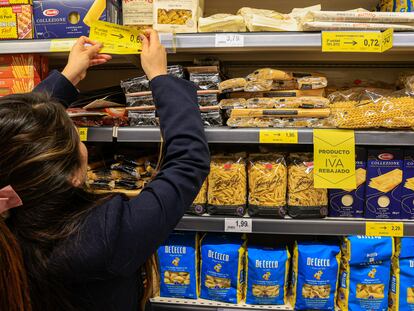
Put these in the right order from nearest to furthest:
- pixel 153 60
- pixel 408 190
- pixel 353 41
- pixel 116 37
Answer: pixel 153 60, pixel 116 37, pixel 353 41, pixel 408 190

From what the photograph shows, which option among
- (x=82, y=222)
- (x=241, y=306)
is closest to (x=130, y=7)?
(x=82, y=222)

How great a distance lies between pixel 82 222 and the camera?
720mm

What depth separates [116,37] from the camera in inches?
42.9

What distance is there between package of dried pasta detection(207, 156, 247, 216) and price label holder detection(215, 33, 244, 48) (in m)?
0.45

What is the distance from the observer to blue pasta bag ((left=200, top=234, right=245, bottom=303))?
1449 mm

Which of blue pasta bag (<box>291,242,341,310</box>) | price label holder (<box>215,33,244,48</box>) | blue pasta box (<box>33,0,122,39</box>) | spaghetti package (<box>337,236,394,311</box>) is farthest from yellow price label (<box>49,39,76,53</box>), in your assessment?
spaghetti package (<box>337,236,394,311</box>)

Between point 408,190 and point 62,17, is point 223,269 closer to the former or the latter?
point 408,190

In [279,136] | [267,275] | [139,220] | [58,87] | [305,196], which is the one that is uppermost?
[58,87]

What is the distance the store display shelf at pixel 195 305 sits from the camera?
1.46 m

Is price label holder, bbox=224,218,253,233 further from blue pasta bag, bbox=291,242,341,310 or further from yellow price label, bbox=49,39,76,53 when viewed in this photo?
yellow price label, bbox=49,39,76,53

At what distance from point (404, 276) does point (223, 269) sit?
0.71 metres

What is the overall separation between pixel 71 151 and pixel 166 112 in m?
0.23

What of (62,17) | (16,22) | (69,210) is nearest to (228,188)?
(69,210)

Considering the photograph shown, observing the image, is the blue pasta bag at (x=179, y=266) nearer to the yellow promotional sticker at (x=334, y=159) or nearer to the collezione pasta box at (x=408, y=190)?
the yellow promotional sticker at (x=334, y=159)
